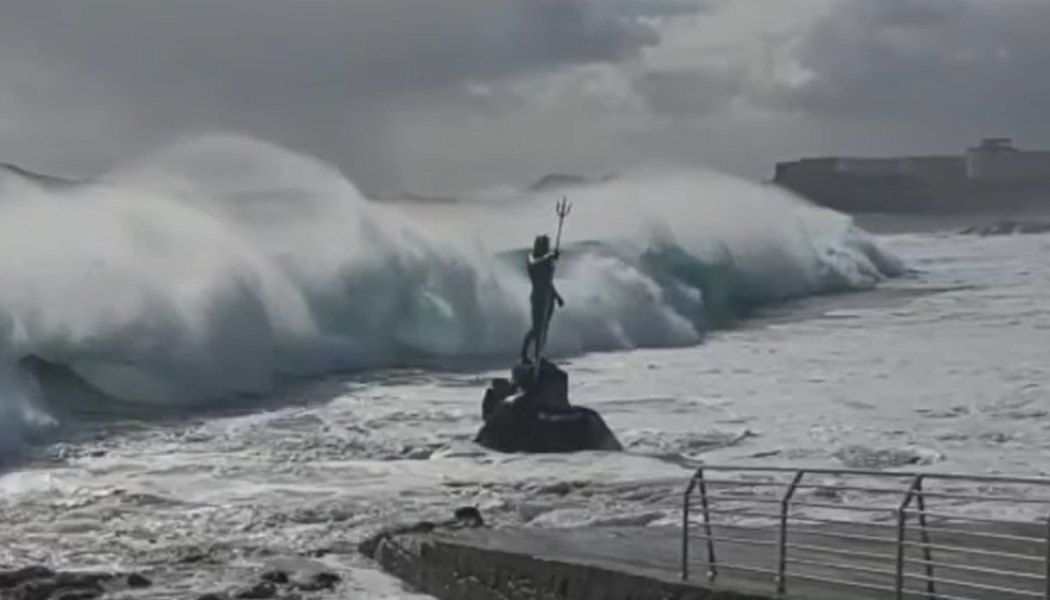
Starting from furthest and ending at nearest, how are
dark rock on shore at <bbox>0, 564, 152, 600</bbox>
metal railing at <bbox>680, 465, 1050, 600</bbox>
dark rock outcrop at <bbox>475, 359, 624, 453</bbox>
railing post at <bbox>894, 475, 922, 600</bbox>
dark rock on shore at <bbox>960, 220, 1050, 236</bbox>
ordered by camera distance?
dark rock on shore at <bbox>960, 220, 1050, 236</bbox> < dark rock outcrop at <bbox>475, 359, 624, 453</bbox> < dark rock on shore at <bbox>0, 564, 152, 600</bbox> < metal railing at <bbox>680, 465, 1050, 600</bbox> < railing post at <bbox>894, 475, 922, 600</bbox>

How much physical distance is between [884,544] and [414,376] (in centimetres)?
1649

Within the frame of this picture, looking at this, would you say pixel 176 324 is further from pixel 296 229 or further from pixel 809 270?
pixel 809 270

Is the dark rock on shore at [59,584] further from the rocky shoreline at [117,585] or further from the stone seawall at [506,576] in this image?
the stone seawall at [506,576]

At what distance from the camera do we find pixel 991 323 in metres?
34.5

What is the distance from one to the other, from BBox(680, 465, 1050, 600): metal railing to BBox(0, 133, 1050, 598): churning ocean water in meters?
2.03

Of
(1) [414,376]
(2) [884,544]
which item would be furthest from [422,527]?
(1) [414,376]

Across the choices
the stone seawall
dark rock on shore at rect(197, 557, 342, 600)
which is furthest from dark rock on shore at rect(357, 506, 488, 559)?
dark rock on shore at rect(197, 557, 342, 600)

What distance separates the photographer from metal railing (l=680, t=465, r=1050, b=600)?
8.57 m

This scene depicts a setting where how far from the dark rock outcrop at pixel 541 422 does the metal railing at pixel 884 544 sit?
3.98m

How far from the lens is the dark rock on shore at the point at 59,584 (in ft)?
35.9

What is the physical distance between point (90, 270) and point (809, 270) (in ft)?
85.8

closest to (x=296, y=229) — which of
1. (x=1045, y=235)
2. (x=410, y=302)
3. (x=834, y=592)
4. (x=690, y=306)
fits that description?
(x=410, y=302)

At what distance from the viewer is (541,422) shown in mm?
17844

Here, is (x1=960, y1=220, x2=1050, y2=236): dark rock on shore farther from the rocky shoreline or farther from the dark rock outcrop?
the rocky shoreline
